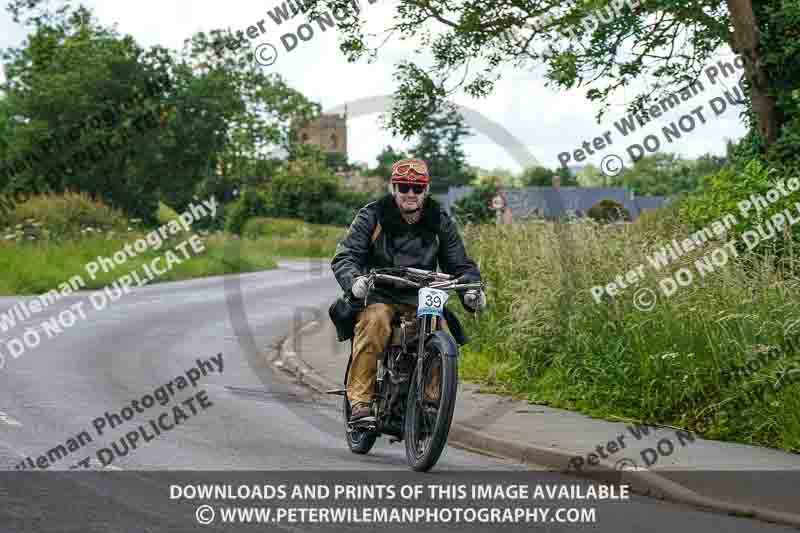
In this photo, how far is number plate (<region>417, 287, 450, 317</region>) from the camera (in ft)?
26.7

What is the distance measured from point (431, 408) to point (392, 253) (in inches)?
51.0

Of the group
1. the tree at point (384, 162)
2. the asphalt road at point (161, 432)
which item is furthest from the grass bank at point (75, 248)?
the tree at point (384, 162)

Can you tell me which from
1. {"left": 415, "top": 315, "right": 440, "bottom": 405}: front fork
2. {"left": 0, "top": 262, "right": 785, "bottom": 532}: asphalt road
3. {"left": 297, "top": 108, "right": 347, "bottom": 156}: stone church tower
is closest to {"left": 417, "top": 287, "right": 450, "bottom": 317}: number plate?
{"left": 415, "top": 315, "right": 440, "bottom": 405}: front fork

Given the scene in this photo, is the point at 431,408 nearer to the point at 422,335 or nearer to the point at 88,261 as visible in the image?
the point at 422,335

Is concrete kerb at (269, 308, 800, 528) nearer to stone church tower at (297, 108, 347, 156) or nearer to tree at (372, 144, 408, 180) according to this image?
tree at (372, 144, 408, 180)

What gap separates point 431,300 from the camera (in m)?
8.15

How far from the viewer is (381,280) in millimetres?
8508

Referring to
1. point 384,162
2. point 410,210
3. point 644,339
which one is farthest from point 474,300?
point 384,162

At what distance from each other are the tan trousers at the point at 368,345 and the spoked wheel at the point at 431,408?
0.42 meters

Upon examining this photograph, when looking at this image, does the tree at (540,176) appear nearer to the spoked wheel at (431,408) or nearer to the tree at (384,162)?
the tree at (384,162)

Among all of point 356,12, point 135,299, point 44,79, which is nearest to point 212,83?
point 44,79

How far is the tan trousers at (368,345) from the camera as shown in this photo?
337 inches

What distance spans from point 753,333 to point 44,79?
56.4 meters

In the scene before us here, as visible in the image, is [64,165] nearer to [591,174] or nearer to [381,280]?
[381,280]
